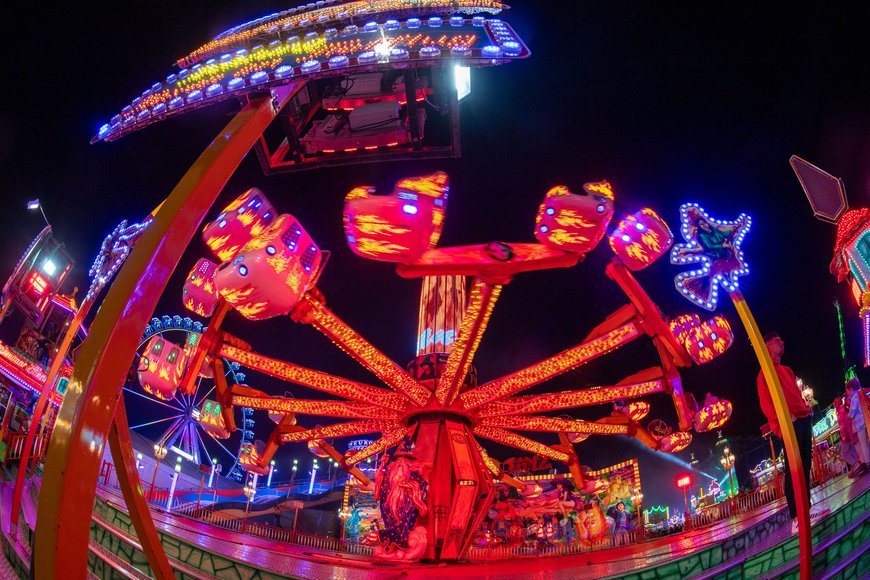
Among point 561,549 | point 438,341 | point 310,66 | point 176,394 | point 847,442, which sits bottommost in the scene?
point 561,549

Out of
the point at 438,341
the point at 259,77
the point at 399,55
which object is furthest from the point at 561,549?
the point at 259,77

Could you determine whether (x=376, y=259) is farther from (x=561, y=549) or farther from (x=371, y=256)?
(x=561, y=549)

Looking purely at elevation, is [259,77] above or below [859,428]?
above

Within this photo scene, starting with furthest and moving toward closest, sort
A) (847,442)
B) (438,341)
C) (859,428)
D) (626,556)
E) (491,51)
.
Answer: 1. (438,341)
2. (626,556)
3. (847,442)
4. (859,428)
5. (491,51)

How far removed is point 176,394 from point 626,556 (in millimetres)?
15338

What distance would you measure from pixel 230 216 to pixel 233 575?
16.2 ft

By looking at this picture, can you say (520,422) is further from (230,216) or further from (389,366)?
(230,216)

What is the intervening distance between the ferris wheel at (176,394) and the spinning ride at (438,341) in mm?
498

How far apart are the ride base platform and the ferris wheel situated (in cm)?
244

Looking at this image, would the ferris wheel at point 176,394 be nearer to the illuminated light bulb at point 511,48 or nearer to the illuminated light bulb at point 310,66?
the illuminated light bulb at point 310,66

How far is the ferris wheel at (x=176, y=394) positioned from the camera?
32.5ft

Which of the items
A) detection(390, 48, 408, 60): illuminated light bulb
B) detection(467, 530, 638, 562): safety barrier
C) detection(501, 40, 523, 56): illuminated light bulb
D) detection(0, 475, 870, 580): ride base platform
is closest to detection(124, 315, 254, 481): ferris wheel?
detection(0, 475, 870, 580): ride base platform

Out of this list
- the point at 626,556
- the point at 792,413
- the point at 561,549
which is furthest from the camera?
the point at 561,549

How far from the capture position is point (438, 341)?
13.7 meters
